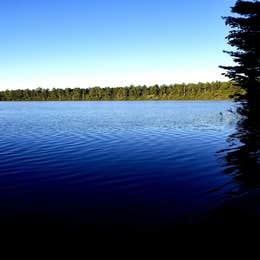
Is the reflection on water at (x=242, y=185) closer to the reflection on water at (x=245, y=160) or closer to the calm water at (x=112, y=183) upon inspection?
the reflection on water at (x=245, y=160)

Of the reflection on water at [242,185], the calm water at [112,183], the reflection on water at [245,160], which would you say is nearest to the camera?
the reflection on water at [242,185]

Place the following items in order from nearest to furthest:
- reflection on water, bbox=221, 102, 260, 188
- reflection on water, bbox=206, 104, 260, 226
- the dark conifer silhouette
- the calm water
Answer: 1. reflection on water, bbox=206, 104, 260, 226
2. the calm water
3. reflection on water, bbox=221, 102, 260, 188
4. the dark conifer silhouette

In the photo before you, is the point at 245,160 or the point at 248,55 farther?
the point at 248,55

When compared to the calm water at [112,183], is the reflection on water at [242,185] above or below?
above

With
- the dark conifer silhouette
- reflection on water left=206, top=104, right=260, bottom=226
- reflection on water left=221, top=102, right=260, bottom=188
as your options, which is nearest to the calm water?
reflection on water left=206, top=104, right=260, bottom=226

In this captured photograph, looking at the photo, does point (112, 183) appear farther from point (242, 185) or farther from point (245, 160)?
point (245, 160)

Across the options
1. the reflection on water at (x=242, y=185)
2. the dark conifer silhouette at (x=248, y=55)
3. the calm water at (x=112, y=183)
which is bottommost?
the calm water at (x=112, y=183)

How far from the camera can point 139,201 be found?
13281 mm

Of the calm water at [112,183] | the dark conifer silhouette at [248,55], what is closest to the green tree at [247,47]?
the dark conifer silhouette at [248,55]

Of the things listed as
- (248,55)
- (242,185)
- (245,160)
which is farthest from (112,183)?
(248,55)

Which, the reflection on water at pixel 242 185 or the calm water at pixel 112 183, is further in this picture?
the calm water at pixel 112 183

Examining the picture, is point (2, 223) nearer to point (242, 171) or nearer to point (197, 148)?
point (242, 171)

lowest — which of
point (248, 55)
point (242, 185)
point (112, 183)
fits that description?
point (112, 183)

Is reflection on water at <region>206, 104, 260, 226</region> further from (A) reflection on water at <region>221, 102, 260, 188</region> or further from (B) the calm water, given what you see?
(B) the calm water
